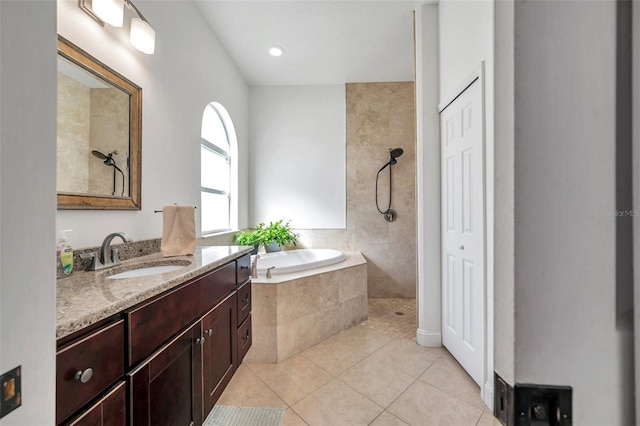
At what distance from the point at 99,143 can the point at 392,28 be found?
2.59m

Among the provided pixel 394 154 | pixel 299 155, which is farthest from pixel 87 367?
pixel 394 154

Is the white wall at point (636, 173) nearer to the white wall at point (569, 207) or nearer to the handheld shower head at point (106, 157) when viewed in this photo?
the white wall at point (569, 207)

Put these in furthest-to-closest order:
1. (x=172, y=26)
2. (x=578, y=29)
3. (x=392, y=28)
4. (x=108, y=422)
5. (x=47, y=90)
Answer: (x=392, y=28), (x=172, y=26), (x=108, y=422), (x=47, y=90), (x=578, y=29)

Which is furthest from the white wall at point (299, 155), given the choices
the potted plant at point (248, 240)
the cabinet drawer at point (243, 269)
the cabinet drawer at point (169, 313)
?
the cabinet drawer at point (169, 313)

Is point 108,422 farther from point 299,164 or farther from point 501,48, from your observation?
point 299,164

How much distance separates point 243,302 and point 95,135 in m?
1.20

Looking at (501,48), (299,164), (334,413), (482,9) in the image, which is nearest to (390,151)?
(299,164)

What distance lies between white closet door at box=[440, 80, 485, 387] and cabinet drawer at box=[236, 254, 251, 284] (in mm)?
1478

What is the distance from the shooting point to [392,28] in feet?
8.13

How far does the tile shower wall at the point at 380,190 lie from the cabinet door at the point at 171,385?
2.51 metres

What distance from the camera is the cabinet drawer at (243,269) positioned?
1.58m

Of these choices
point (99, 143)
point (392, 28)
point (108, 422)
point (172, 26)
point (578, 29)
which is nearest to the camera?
point (578, 29)

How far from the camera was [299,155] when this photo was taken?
11.9 ft

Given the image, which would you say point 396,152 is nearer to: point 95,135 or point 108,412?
point 95,135
